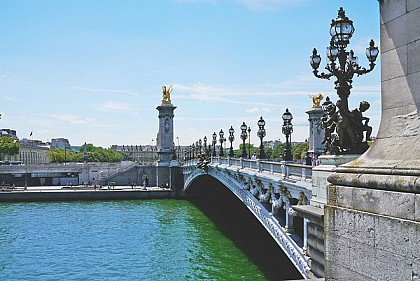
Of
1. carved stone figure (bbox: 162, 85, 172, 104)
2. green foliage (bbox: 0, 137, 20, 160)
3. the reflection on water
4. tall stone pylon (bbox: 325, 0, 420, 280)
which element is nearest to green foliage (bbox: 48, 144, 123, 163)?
green foliage (bbox: 0, 137, 20, 160)

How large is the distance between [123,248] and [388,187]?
23.6 meters

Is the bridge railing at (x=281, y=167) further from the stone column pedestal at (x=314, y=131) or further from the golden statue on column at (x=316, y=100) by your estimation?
the golden statue on column at (x=316, y=100)

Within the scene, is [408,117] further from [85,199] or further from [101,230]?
[85,199]

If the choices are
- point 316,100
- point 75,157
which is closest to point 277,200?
point 316,100

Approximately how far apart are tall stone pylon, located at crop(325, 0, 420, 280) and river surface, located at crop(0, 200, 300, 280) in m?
14.4

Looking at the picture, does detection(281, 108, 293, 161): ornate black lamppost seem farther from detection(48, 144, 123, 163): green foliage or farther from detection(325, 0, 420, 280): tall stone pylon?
detection(48, 144, 123, 163): green foliage

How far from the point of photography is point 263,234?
30406 millimetres

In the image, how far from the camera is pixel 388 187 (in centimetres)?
525

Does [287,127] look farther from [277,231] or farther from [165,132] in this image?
[165,132]

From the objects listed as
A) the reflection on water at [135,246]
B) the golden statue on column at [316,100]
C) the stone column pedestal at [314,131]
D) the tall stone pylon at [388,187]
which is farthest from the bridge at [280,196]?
the golden statue on column at [316,100]

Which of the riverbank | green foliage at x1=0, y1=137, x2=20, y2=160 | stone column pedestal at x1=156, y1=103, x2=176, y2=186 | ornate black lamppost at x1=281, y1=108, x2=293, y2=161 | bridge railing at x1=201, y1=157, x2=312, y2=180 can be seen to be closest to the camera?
bridge railing at x1=201, y1=157, x2=312, y2=180

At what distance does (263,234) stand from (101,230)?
1072cm

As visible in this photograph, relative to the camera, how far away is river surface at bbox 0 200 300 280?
21.7 m

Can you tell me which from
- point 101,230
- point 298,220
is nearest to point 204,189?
point 101,230
